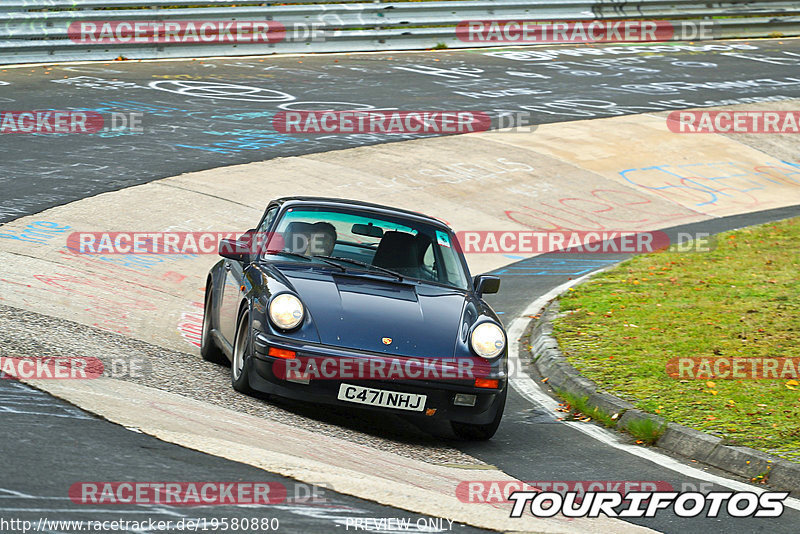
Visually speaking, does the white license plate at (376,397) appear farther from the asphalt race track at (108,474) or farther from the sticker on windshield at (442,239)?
the sticker on windshield at (442,239)

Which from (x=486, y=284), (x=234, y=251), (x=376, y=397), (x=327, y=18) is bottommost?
(x=376, y=397)

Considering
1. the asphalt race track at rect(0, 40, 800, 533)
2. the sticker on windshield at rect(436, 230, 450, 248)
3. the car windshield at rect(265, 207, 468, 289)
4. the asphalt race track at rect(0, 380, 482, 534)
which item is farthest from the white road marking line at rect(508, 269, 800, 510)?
the asphalt race track at rect(0, 380, 482, 534)

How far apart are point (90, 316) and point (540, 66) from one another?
60.1ft

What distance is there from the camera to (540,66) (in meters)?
25.3

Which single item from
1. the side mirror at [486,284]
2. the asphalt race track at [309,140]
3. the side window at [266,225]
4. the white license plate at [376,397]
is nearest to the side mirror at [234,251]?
the side window at [266,225]

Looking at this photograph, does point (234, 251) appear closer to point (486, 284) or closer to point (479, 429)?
point (486, 284)

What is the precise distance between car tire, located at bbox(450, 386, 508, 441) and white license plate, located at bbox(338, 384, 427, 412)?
510 mm

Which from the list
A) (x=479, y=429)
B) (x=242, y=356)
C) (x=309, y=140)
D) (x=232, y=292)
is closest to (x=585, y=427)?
(x=479, y=429)

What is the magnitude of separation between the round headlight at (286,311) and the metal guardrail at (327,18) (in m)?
15.0

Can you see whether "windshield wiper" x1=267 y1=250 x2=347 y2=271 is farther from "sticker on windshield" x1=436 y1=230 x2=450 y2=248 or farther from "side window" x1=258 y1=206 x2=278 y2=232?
"sticker on windshield" x1=436 y1=230 x2=450 y2=248

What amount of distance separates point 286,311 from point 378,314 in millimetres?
593

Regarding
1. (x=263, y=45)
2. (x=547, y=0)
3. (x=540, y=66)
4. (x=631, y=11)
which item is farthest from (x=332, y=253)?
(x=631, y=11)

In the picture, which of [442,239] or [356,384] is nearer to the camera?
[356,384]

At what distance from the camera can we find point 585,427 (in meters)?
7.73
